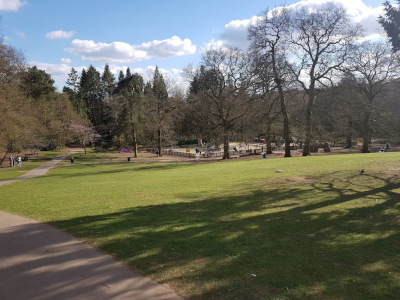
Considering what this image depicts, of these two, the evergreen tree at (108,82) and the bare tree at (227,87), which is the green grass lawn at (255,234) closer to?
the bare tree at (227,87)

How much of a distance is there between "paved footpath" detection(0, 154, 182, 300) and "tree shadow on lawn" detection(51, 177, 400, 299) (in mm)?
326

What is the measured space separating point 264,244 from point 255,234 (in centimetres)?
63

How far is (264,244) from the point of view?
6406 mm

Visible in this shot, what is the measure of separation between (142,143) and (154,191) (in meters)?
53.4

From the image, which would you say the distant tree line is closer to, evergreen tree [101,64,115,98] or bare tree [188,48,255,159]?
bare tree [188,48,255,159]

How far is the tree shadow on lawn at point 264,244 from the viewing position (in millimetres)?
4707

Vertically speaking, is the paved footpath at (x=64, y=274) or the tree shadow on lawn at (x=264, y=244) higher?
the tree shadow on lawn at (x=264, y=244)

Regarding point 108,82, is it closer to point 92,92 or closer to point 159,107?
point 92,92

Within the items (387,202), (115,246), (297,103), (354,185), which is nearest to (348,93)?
(297,103)

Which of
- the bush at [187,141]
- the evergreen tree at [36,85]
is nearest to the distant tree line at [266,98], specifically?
the evergreen tree at [36,85]

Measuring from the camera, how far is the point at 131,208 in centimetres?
1026

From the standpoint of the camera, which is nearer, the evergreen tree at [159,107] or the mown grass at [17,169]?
the mown grass at [17,169]

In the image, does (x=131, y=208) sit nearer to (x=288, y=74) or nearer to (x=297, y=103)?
(x=288, y=74)

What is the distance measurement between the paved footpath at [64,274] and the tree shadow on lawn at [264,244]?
326 millimetres
